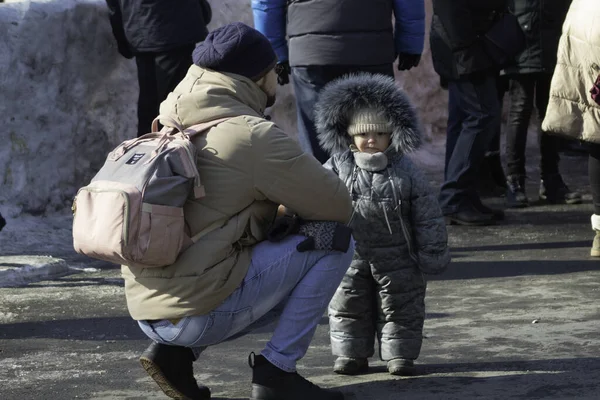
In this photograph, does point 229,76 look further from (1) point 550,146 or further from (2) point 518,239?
(1) point 550,146

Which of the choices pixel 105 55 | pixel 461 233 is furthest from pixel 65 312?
pixel 105 55

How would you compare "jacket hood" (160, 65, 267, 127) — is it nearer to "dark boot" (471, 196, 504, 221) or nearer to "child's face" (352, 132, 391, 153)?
"child's face" (352, 132, 391, 153)

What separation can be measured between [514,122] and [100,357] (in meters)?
4.56

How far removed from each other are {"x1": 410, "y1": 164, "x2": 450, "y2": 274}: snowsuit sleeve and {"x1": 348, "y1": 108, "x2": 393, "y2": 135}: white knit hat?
22 cm

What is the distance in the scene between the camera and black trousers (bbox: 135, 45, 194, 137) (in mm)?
8547

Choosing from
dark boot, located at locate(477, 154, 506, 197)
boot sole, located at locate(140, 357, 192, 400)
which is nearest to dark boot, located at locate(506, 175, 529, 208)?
dark boot, located at locate(477, 154, 506, 197)

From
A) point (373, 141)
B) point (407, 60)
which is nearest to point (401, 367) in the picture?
point (373, 141)

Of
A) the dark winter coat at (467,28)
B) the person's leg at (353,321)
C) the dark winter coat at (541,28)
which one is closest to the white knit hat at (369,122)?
the person's leg at (353,321)

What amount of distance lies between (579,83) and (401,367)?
266 centimetres

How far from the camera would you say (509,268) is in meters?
7.06

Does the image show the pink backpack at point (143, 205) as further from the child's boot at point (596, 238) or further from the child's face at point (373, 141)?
the child's boot at point (596, 238)

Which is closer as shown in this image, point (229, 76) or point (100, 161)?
point (229, 76)

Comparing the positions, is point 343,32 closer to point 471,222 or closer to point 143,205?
point 471,222

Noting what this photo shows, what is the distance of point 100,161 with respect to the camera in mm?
9664
